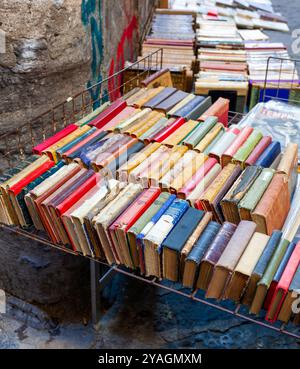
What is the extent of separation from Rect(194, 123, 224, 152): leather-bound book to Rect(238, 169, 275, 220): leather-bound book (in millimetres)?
491

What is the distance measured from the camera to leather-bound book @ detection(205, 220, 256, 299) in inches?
91.9

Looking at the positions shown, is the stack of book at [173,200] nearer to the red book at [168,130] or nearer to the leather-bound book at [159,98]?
the red book at [168,130]

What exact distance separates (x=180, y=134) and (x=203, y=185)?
0.61 m

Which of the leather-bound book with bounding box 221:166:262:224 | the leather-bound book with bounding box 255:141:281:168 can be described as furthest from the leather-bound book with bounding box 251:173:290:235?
the leather-bound book with bounding box 255:141:281:168

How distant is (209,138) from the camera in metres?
3.33

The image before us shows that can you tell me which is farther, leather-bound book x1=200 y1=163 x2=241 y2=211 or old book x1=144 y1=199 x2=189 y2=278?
leather-bound book x1=200 y1=163 x2=241 y2=211

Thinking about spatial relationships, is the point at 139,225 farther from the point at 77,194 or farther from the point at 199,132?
the point at 199,132

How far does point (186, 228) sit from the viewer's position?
2.53m

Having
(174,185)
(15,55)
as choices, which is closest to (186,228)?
(174,185)

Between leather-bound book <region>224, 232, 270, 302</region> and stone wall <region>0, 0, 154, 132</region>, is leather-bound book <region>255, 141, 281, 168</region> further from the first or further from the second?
stone wall <region>0, 0, 154, 132</region>

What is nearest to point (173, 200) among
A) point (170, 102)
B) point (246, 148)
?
point (246, 148)

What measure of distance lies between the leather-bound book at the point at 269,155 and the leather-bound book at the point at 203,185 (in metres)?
0.28

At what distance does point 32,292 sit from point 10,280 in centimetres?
21

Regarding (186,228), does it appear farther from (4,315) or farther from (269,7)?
(269,7)
